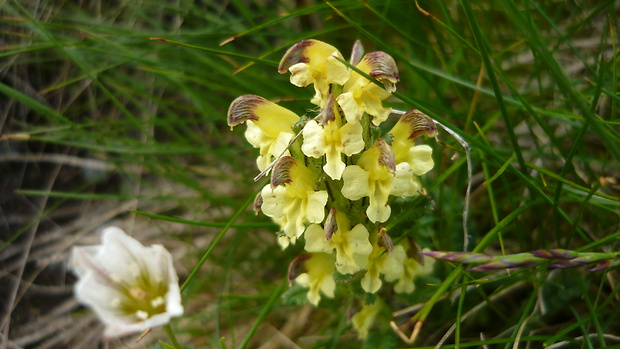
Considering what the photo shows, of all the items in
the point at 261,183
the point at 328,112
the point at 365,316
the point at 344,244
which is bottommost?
the point at 261,183

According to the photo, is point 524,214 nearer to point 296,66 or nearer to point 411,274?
point 411,274

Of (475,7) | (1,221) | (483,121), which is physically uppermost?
(475,7)

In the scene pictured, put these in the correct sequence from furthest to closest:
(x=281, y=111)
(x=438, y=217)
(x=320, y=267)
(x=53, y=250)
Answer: (x=53, y=250) → (x=438, y=217) → (x=320, y=267) → (x=281, y=111)

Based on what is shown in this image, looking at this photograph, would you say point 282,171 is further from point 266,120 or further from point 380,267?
point 380,267

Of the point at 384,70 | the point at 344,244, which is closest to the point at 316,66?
the point at 384,70

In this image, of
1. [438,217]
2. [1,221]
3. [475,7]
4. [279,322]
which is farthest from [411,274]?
[1,221]

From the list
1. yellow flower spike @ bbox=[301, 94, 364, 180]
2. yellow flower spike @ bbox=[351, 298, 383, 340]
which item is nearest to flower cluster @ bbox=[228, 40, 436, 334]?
yellow flower spike @ bbox=[301, 94, 364, 180]
